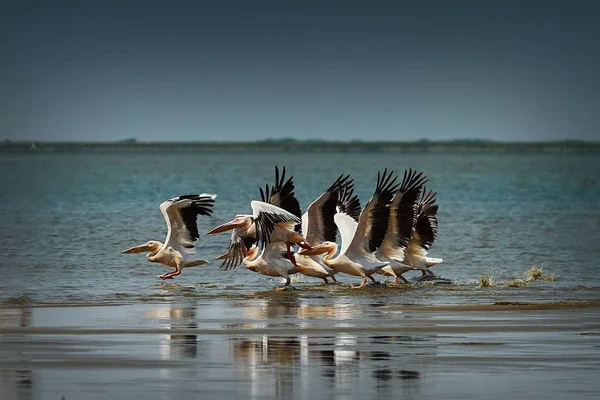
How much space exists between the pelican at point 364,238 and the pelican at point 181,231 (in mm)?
1660

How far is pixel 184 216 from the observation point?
18.8 meters

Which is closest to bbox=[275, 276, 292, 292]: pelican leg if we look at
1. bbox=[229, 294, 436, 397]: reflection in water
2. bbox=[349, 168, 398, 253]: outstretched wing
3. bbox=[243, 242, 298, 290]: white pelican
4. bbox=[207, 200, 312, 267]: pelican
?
bbox=[243, 242, 298, 290]: white pelican

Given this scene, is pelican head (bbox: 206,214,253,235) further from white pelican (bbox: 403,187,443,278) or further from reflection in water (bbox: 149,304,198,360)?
reflection in water (bbox: 149,304,198,360)

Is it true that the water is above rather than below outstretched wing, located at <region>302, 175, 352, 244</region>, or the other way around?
below

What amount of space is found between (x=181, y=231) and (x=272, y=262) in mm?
1709

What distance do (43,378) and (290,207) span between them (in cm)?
805

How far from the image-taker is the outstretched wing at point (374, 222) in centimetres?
1769

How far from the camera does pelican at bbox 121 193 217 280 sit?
18.7 metres

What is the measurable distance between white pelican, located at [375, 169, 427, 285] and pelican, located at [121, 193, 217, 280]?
92.9 inches

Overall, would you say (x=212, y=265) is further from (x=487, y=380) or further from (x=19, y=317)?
(x=487, y=380)

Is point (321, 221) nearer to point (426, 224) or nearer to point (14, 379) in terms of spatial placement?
point (426, 224)

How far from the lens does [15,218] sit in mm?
36438

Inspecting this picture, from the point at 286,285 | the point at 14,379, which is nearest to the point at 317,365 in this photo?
the point at 14,379

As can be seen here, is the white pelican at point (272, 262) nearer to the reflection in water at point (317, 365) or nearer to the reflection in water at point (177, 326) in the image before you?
the reflection in water at point (177, 326)
